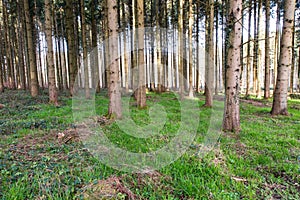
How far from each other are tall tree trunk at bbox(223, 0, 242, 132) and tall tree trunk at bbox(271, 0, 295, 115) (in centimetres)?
309

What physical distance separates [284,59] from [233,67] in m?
3.31

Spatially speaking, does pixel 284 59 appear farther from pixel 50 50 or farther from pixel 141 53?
pixel 50 50

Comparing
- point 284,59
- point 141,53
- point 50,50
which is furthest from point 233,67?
point 50,50

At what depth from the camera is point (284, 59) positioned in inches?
256

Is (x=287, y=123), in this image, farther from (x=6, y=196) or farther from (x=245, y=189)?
(x=6, y=196)

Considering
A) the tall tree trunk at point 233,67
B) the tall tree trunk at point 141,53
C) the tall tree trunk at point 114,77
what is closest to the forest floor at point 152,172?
the tall tree trunk at point 233,67

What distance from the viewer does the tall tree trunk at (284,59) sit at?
20.8ft

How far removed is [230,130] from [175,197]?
3085 mm

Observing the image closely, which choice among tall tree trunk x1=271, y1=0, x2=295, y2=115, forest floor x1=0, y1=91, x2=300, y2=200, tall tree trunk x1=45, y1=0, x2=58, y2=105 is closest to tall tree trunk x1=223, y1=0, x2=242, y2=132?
forest floor x1=0, y1=91, x2=300, y2=200

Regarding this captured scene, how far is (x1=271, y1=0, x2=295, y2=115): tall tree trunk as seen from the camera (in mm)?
6344

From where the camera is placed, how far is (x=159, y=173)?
2598 mm

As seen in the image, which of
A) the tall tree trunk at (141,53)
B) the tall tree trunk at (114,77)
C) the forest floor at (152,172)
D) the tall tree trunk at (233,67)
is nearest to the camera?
the forest floor at (152,172)

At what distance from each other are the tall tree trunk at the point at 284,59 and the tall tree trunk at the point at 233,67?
309 centimetres

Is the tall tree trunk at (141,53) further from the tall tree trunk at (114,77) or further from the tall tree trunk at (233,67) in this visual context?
the tall tree trunk at (233,67)
